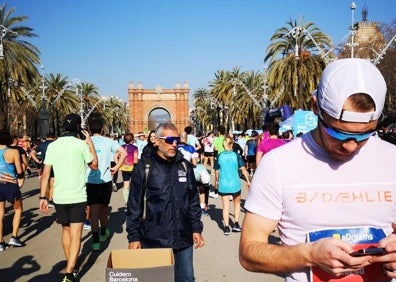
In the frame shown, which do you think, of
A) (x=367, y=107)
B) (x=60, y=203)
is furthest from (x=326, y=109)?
(x=60, y=203)

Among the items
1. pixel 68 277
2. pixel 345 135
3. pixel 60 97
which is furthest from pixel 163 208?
pixel 60 97

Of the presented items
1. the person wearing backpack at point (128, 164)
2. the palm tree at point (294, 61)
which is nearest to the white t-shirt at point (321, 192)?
the person wearing backpack at point (128, 164)

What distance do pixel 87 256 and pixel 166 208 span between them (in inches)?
135

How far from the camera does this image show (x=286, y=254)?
144 centimetres

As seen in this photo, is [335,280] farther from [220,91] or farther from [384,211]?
[220,91]

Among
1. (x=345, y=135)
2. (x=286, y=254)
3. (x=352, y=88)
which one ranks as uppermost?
(x=352, y=88)

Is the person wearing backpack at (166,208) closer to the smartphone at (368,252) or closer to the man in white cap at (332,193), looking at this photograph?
the man in white cap at (332,193)

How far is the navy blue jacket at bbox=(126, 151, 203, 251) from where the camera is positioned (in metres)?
3.85

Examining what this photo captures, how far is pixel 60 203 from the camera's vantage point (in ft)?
16.9

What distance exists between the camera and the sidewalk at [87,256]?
218 inches

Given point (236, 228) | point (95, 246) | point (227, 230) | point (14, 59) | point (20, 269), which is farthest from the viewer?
point (14, 59)

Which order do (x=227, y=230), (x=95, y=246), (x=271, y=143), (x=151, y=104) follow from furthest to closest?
(x=151, y=104), (x=227, y=230), (x=271, y=143), (x=95, y=246)

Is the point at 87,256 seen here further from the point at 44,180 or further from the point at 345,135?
the point at 345,135

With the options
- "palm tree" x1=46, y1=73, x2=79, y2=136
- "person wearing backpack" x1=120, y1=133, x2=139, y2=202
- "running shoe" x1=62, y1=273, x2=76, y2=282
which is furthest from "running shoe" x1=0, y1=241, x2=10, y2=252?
"palm tree" x1=46, y1=73, x2=79, y2=136
